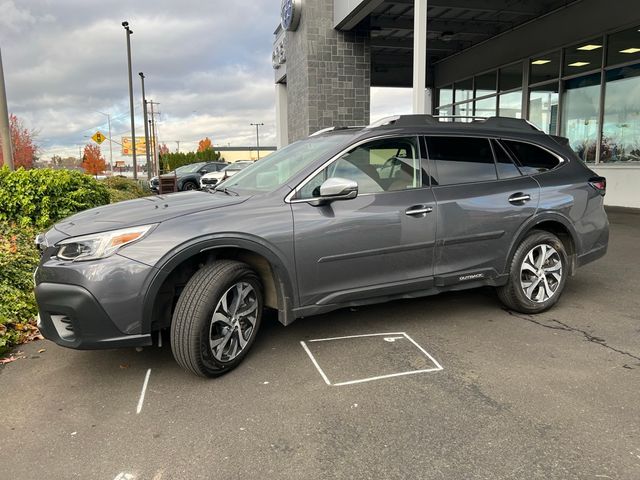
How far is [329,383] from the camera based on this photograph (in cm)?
342

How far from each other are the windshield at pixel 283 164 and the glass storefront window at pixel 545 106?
12.4m

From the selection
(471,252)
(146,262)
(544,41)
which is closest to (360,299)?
(471,252)

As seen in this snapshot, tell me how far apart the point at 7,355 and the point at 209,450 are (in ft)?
7.97

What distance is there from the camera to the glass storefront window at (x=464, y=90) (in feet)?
64.1

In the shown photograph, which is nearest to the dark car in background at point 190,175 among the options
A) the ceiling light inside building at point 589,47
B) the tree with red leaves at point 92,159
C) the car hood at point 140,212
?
the ceiling light inside building at point 589,47

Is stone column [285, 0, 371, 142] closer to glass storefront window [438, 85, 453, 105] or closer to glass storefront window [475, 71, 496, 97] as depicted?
glass storefront window [475, 71, 496, 97]

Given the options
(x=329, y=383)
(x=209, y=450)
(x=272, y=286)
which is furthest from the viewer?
(x=272, y=286)

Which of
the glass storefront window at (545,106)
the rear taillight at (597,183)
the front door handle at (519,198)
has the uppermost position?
the glass storefront window at (545,106)

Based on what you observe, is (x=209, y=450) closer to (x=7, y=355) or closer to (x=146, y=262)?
(x=146, y=262)

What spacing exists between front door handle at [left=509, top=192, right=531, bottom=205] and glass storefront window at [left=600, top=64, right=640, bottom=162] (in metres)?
9.40

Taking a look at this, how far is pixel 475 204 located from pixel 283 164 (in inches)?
65.4

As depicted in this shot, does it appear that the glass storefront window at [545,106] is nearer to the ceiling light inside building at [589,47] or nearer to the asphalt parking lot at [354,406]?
the ceiling light inside building at [589,47]

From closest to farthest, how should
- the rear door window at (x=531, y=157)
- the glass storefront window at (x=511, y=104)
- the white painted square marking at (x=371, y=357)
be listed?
the white painted square marking at (x=371, y=357) → the rear door window at (x=531, y=157) → the glass storefront window at (x=511, y=104)

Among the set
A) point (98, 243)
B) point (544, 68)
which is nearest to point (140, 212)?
point (98, 243)
